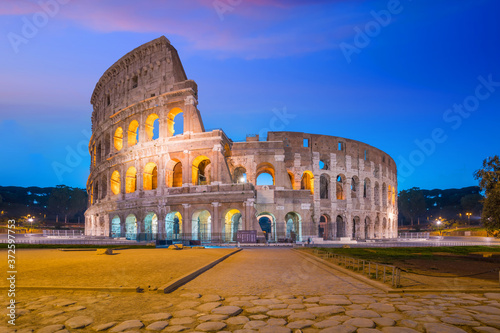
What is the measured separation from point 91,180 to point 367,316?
5108cm

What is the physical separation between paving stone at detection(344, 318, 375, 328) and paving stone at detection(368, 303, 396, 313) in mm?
611

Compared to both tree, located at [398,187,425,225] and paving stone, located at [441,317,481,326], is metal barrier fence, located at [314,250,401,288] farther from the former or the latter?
tree, located at [398,187,425,225]

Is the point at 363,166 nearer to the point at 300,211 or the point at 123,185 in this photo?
the point at 300,211

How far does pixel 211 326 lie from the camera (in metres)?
4.40

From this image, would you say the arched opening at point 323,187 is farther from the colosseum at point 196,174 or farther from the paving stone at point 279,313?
the paving stone at point 279,313

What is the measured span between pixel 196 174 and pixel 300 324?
3234cm

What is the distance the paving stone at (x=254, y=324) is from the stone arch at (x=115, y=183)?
40389mm

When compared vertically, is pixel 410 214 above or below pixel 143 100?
below

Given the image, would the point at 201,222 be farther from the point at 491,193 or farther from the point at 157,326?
the point at 157,326

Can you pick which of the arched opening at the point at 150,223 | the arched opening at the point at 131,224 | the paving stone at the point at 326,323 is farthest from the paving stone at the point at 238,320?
the arched opening at the point at 131,224

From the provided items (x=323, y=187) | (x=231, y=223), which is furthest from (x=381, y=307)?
(x=323, y=187)

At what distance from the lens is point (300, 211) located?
118ft

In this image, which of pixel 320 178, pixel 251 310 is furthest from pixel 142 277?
pixel 320 178

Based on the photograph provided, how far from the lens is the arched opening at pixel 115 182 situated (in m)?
41.6
